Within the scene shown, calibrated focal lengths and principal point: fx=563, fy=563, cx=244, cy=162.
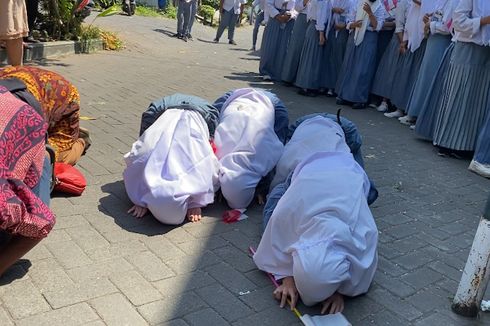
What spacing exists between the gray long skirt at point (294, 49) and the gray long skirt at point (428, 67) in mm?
2323

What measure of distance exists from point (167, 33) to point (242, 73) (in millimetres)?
4725

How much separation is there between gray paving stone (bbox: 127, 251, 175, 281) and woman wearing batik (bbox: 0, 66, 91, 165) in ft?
3.82

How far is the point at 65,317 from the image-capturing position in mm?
2486

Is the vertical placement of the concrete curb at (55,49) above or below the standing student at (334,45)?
below

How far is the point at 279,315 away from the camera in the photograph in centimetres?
270

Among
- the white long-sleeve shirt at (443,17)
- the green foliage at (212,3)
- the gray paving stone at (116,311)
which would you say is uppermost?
the white long-sleeve shirt at (443,17)

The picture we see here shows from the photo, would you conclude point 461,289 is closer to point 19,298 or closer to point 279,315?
point 279,315

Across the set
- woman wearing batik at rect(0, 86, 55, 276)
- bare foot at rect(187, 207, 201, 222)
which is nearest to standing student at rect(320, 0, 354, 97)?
bare foot at rect(187, 207, 201, 222)

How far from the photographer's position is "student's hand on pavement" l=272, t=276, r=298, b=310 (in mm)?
2756

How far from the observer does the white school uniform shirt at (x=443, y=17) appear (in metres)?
5.70

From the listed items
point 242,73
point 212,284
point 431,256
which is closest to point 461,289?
point 431,256

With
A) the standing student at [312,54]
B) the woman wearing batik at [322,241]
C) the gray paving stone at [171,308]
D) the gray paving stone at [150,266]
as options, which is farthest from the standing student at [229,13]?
the gray paving stone at [171,308]

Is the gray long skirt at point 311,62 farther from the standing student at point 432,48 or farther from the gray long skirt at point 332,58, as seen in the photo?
the standing student at point 432,48

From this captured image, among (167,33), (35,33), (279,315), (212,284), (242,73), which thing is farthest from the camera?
(167,33)
